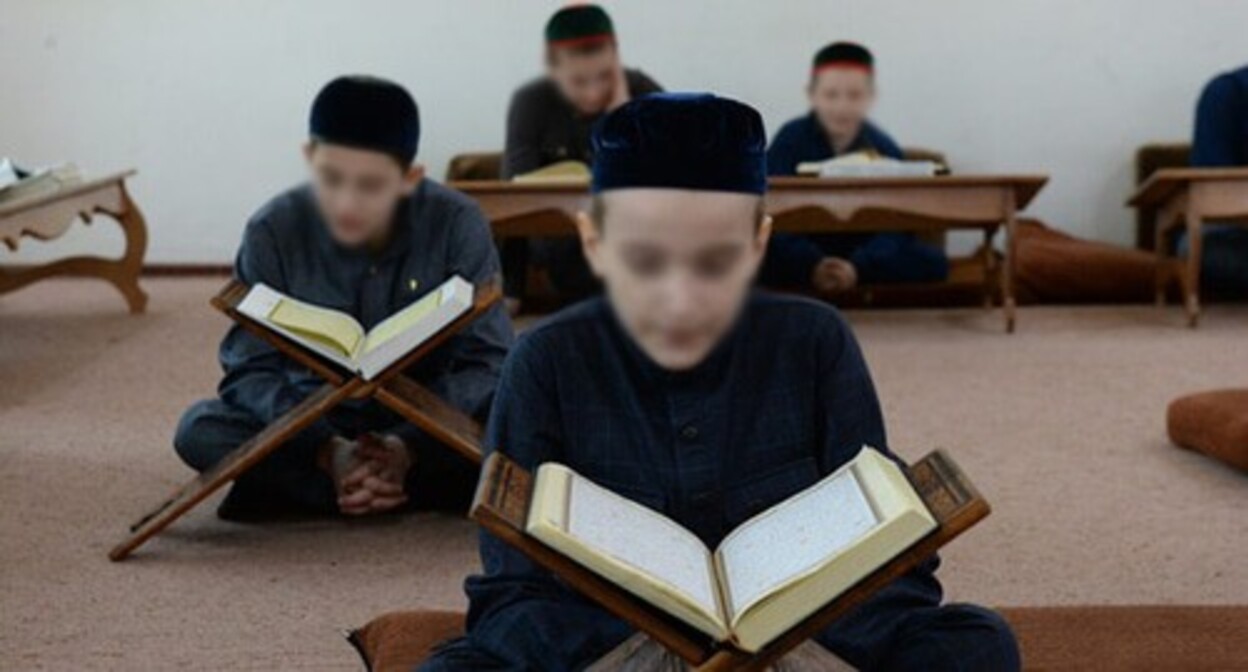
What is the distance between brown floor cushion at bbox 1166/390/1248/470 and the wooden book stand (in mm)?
2280

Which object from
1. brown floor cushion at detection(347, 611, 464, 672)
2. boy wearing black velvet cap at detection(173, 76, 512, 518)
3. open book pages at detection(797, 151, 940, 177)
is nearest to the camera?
boy wearing black velvet cap at detection(173, 76, 512, 518)

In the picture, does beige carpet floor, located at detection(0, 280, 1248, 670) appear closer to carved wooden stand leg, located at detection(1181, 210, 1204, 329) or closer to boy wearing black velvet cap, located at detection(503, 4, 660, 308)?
carved wooden stand leg, located at detection(1181, 210, 1204, 329)

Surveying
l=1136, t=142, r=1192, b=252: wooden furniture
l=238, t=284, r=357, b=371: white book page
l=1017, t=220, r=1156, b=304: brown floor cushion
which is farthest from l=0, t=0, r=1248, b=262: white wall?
l=238, t=284, r=357, b=371: white book page

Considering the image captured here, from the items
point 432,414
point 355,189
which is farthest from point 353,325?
point 355,189

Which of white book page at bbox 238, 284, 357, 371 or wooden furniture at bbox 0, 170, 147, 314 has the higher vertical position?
white book page at bbox 238, 284, 357, 371

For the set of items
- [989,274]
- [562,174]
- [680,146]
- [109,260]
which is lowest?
[989,274]

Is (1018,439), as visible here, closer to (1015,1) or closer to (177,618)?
(177,618)

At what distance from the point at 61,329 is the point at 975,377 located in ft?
9.71

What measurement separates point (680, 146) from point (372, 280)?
4.61ft

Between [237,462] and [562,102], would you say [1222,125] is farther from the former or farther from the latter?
[237,462]

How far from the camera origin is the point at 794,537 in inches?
63.4

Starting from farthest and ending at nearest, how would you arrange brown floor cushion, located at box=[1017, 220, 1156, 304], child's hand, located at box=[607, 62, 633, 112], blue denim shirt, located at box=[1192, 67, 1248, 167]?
brown floor cushion, located at box=[1017, 220, 1156, 304]
blue denim shirt, located at box=[1192, 67, 1248, 167]
child's hand, located at box=[607, 62, 633, 112]

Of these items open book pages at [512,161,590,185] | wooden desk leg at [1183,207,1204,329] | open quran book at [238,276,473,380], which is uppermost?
open quran book at [238,276,473,380]

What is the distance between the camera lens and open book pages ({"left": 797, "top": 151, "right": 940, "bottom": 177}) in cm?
532
